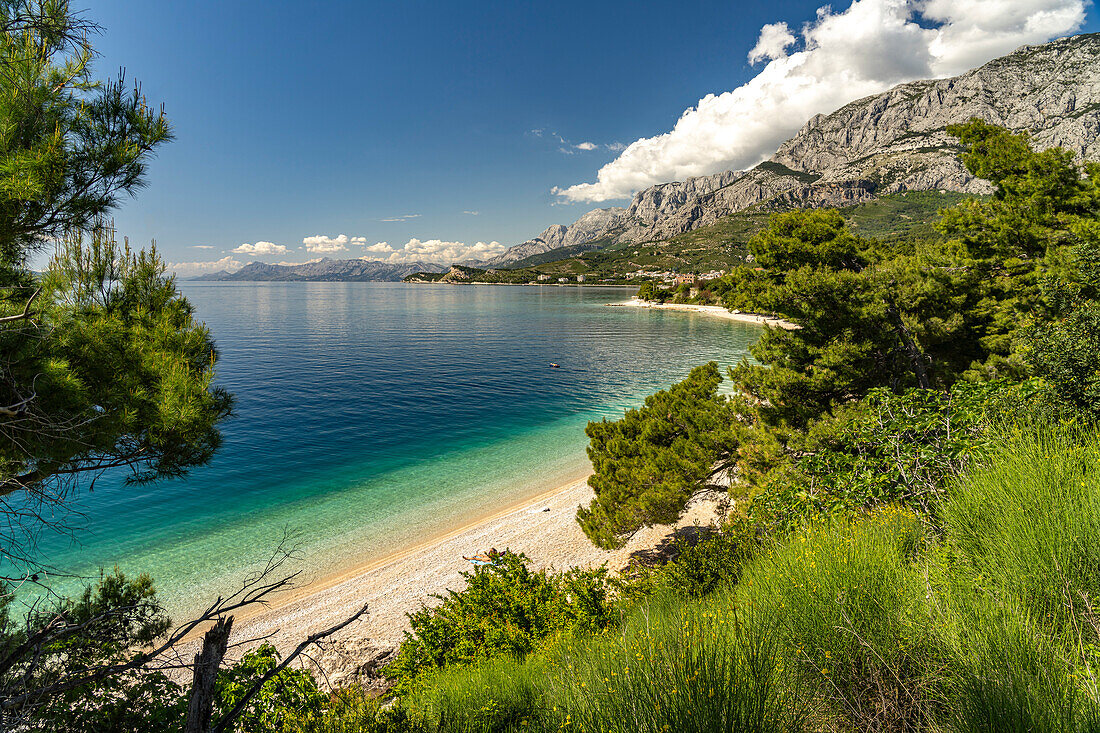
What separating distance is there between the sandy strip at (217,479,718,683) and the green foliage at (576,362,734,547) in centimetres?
234

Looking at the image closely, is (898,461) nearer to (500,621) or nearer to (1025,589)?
(1025,589)

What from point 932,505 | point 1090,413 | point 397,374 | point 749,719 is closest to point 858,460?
point 932,505

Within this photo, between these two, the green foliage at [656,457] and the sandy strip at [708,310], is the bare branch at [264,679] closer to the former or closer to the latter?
the green foliage at [656,457]

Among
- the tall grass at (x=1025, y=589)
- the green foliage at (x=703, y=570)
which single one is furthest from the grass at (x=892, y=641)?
the green foliage at (x=703, y=570)

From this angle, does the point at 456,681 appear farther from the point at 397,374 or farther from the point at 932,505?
the point at 397,374

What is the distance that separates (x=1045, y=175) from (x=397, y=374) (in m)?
36.8

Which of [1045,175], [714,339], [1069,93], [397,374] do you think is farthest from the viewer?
[1069,93]

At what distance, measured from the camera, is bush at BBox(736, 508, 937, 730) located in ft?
8.59

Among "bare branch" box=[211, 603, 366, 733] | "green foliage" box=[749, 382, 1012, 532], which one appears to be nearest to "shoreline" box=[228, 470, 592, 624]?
"bare branch" box=[211, 603, 366, 733]

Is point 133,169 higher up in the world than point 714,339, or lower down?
higher up

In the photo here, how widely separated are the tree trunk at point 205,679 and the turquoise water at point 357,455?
80.1 inches

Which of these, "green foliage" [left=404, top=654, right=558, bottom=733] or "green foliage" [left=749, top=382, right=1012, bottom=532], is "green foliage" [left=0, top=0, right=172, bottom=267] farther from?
"green foliage" [left=749, top=382, right=1012, bottom=532]

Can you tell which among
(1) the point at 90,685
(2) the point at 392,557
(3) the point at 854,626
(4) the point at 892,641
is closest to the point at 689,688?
(3) the point at 854,626

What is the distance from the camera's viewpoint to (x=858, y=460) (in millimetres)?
5598
